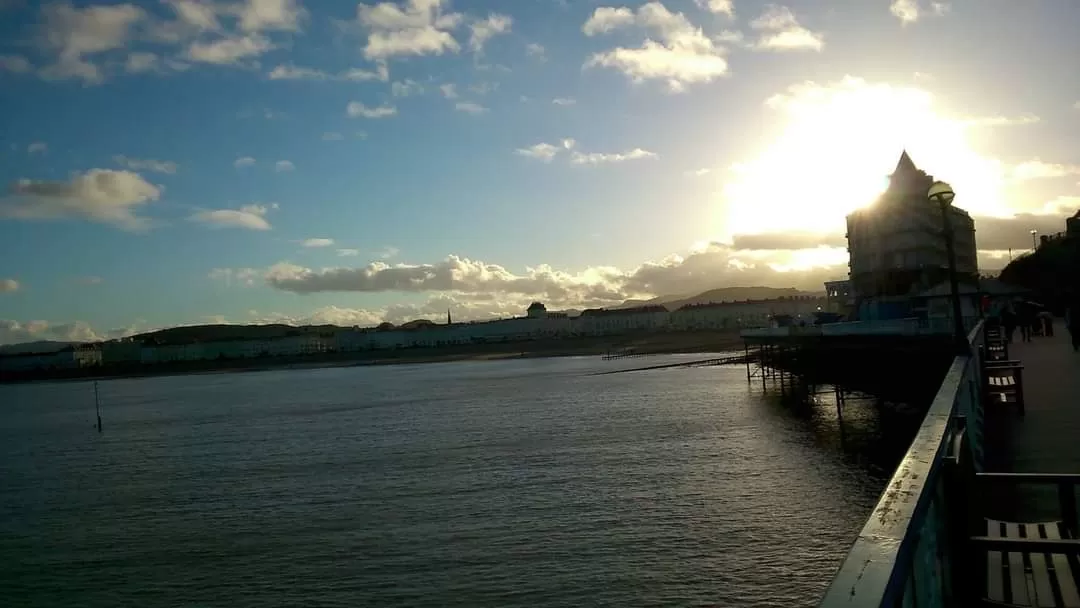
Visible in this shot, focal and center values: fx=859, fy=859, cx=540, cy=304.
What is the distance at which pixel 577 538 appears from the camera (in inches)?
738

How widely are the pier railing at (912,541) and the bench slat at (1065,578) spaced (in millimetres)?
620

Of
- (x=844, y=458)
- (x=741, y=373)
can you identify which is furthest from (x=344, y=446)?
(x=741, y=373)

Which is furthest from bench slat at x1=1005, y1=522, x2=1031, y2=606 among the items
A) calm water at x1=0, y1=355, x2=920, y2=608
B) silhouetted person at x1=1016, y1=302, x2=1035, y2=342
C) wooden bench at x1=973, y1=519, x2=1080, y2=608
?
silhouetted person at x1=1016, y1=302, x2=1035, y2=342

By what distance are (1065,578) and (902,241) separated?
76.1 metres

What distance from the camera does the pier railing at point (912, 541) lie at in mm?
3047

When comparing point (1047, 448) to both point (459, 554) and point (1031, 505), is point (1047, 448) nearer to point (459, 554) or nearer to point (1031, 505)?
point (1031, 505)

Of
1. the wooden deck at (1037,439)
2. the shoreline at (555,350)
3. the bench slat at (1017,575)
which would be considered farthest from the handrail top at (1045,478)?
the shoreline at (555,350)

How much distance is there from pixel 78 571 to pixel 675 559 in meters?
13.7

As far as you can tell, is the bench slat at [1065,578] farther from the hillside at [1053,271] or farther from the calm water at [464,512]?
the hillside at [1053,271]

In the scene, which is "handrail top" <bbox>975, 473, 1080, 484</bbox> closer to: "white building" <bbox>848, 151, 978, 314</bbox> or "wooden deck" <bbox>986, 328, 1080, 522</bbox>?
"wooden deck" <bbox>986, 328, 1080, 522</bbox>

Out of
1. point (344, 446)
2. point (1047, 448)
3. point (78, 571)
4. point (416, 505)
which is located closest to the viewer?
point (1047, 448)

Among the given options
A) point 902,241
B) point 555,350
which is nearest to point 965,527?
point 902,241

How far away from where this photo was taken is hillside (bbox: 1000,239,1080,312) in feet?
244

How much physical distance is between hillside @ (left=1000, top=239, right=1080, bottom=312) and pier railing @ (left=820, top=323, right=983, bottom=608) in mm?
73990
